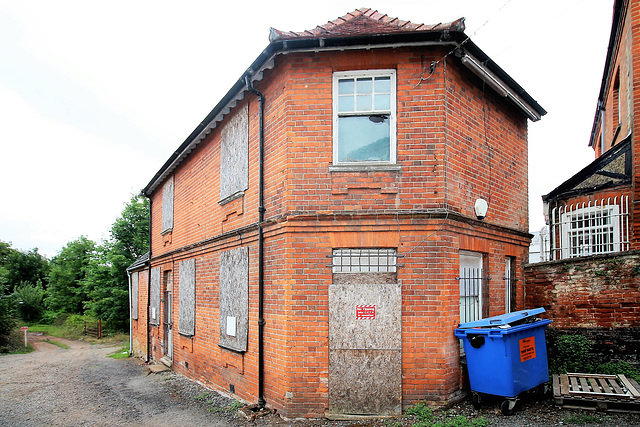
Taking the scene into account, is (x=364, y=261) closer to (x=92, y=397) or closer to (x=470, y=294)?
(x=470, y=294)

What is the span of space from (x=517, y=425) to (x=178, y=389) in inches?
316

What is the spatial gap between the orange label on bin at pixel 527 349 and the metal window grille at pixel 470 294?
3.49 feet

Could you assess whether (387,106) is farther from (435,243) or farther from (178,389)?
(178,389)

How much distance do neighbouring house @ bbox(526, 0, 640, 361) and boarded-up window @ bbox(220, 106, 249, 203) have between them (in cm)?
594

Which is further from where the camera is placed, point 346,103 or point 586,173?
point 586,173

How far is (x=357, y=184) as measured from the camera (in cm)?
732

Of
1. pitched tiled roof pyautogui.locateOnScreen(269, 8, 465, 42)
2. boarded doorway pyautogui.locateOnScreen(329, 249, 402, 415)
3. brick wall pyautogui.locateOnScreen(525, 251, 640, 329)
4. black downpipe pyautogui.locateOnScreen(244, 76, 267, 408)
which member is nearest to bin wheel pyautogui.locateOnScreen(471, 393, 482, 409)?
boarded doorway pyautogui.locateOnScreen(329, 249, 402, 415)

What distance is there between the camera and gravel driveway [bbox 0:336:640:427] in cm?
662

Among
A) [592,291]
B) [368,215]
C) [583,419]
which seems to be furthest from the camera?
[592,291]

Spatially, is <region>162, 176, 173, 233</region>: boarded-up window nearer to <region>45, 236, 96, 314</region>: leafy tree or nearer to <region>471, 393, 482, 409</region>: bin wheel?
<region>471, 393, 482, 409</region>: bin wheel

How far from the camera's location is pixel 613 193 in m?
11.0

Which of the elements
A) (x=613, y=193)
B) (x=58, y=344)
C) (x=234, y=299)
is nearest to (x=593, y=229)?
(x=613, y=193)

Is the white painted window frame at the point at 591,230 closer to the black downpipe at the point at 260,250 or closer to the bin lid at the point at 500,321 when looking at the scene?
the bin lid at the point at 500,321

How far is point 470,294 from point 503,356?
1.52 m
